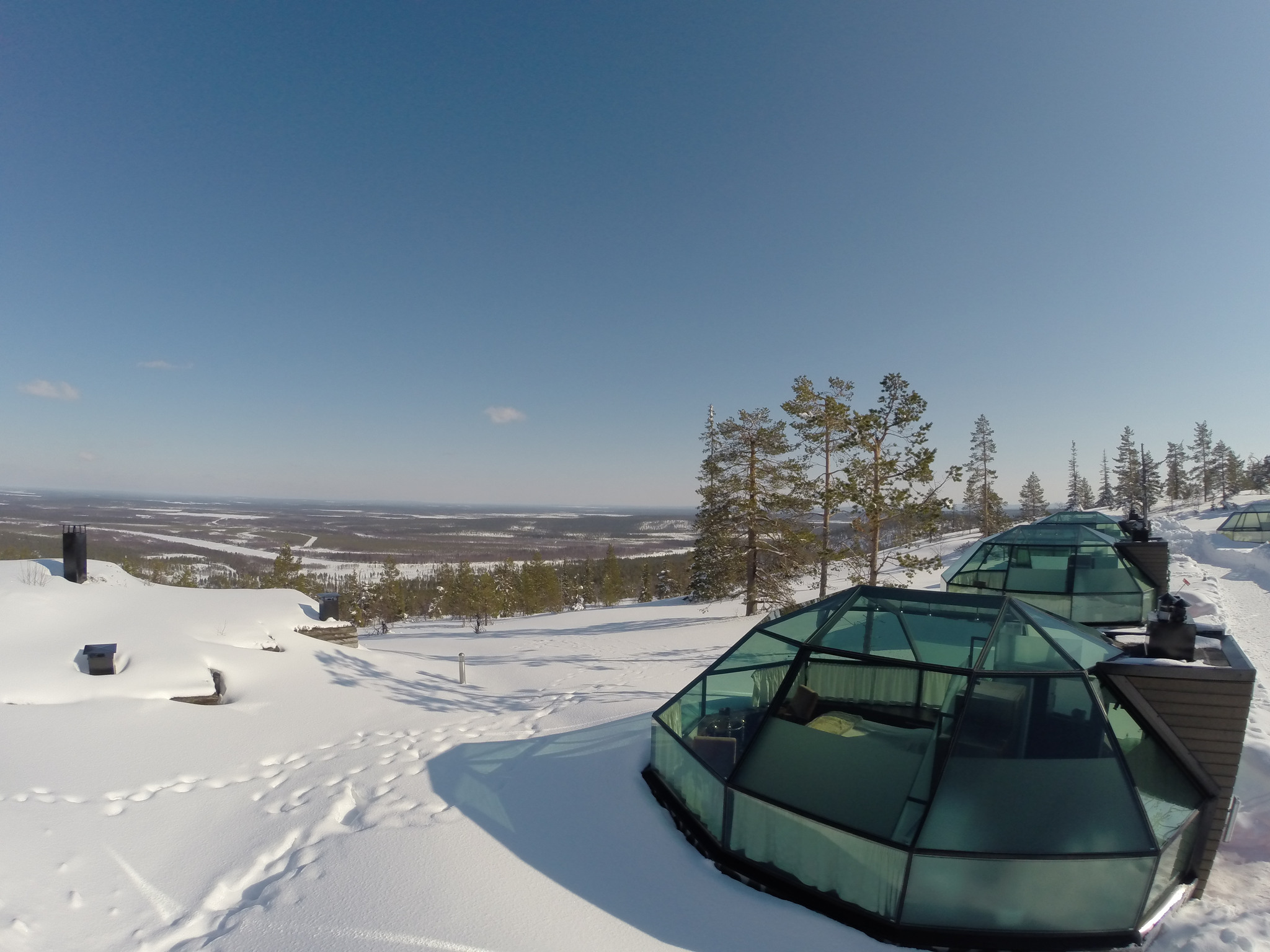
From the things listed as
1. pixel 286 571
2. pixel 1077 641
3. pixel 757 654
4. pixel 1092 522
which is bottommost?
pixel 286 571

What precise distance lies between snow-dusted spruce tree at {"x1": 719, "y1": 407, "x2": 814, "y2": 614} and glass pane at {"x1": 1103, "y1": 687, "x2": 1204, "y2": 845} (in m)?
15.2

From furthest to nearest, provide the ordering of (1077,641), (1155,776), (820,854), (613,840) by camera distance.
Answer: (613,840) < (1077,641) < (1155,776) < (820,854)

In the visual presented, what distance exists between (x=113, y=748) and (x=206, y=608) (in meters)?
5.00

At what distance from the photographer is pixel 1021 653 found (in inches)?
186

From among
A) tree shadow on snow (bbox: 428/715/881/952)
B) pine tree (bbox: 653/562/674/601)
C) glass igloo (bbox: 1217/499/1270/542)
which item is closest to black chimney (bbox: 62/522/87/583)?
tree shadow on snow (bbox: 428/715/881/952)

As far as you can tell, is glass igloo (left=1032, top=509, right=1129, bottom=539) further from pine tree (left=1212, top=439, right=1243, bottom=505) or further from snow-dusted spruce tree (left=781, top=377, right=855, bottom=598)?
pine tree (left=1212, top=439, right=1243, bottom=505)

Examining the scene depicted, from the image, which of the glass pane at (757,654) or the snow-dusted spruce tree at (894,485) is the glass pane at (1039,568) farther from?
the glass pane at (757,654)

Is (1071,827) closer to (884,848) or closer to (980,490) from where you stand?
(884,848)

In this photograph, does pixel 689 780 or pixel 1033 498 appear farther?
pixel 1033 498

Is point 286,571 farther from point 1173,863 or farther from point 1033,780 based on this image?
point 1173,863

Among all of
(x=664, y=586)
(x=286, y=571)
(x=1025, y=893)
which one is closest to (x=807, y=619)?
(x=1025, y=893)

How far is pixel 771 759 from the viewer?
15.8 feet

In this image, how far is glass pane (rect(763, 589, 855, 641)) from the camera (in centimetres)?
581

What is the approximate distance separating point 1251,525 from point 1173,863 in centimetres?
3782
